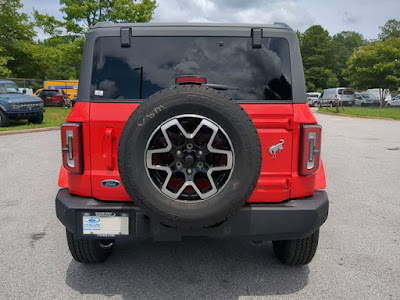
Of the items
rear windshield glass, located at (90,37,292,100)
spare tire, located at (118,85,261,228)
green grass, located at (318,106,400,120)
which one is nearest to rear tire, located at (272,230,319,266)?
spare tire, located at (118,85,261,228)

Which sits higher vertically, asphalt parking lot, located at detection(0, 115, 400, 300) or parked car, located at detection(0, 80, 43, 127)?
parked car, located at detection(0, 80, 43, 127)

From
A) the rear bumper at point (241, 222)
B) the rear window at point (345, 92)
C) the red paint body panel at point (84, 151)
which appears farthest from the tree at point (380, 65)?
the red paint body panel at point (84, 151)

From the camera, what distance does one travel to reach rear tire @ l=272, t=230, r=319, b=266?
128 inches

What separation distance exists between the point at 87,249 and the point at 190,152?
142 centimetres

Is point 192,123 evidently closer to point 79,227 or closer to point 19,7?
point 79,227

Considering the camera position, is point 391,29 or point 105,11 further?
point 391,29

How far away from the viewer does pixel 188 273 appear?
3.35m

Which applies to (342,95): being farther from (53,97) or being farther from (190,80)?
(190,80)

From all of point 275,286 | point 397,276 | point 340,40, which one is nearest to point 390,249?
point 397,276

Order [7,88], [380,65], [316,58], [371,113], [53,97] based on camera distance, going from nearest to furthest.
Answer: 1. [7,88]
2. [371,113]
3. [53,97]
4. [380,65]
5. [316,58]

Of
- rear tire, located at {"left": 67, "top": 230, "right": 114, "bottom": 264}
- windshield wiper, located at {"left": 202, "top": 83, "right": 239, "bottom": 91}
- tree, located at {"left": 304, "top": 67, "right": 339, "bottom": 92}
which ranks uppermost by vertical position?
tree, located at {"left": 304, "top": 67, "right": 339, "bottom": 92}

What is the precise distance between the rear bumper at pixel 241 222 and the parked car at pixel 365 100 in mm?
39937

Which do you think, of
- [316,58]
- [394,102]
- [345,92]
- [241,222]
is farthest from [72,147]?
[316,58]

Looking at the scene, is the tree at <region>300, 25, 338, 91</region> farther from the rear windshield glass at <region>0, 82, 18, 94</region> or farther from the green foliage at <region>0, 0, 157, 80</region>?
the rear windshield glass at <region>0, 82, 18, 94</region>
